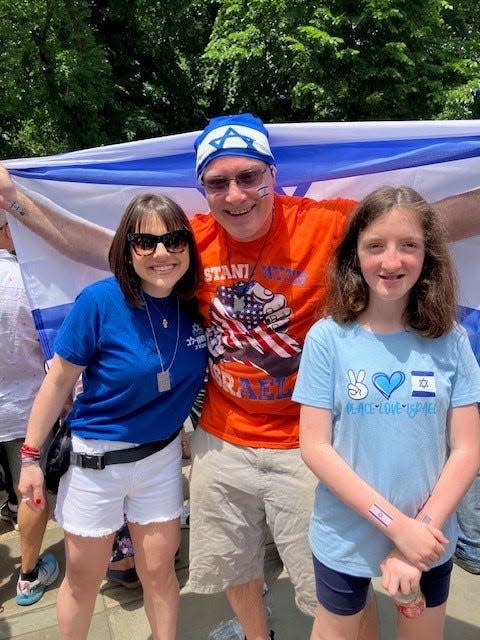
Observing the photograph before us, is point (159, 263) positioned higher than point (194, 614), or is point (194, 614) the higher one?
point (159, 263)

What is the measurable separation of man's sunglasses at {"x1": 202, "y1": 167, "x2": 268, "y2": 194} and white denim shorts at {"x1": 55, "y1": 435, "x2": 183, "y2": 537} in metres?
0.88

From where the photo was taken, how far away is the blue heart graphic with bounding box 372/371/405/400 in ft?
4.79

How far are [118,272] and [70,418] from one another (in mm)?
538

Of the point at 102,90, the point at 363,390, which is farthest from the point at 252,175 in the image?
the point at 102,90

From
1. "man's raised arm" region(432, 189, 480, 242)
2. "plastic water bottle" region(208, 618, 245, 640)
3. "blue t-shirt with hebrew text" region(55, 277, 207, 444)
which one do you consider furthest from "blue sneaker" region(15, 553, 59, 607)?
"man's raised arm" region(432, 189, 480, 242)

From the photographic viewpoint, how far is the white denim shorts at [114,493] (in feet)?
6.11

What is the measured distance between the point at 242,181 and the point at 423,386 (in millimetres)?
794

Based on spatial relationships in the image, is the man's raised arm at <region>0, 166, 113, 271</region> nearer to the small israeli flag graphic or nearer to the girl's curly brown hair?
the girl's curly brown hair

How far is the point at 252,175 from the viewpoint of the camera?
173cm

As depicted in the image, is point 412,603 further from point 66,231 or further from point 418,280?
point 66,231

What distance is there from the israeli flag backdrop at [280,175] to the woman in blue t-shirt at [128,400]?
0.51m

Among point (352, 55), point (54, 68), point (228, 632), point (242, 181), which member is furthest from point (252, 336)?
point (54, 68)

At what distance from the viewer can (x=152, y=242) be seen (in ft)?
5.79

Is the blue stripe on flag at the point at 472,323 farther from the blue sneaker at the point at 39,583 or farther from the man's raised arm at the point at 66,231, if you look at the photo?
the blue sneaker at the point at 39,583
